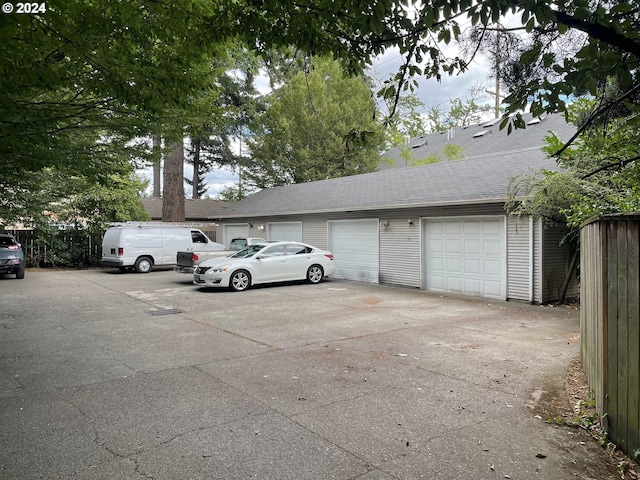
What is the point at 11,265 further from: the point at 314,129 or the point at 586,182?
the point at 314,129

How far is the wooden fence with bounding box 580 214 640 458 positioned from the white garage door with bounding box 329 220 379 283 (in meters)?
10.7

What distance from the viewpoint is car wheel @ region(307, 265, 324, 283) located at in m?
14.1

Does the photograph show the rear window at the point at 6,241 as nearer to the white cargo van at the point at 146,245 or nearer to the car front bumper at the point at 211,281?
the white cargo van at the point at 146,245

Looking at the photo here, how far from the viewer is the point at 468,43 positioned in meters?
3.82

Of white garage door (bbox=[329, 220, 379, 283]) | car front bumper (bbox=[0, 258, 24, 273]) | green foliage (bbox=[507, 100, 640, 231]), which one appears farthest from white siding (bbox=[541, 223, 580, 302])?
car front bumper (bbox=[0, 258, 24, 273])

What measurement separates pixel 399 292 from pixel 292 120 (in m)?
18.8

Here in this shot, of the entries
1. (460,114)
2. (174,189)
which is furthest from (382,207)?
(460,114)

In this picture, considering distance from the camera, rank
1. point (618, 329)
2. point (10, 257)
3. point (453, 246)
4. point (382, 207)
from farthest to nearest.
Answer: point (10, 257), point (382, 207), point (453, 246), point (618, 329)

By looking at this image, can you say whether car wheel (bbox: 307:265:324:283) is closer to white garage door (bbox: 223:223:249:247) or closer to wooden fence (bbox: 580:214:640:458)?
white garage door (bbox: 223:223:249:247)

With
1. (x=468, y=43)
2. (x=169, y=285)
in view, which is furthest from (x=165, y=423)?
(x=169, y=285)

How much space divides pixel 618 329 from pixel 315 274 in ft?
37.2

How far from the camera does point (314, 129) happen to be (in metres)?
28.1

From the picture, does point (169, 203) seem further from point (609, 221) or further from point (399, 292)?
point (609, 221)
